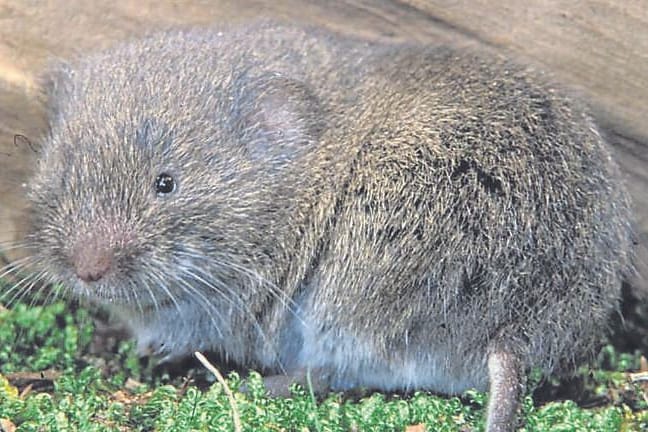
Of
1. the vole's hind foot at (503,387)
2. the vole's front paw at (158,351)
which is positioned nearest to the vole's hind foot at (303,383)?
the vole's front paw at (158,351)

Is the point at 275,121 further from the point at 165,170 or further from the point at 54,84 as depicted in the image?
the point at 54,84

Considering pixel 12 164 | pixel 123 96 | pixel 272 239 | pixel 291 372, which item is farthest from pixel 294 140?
pixel 12 164

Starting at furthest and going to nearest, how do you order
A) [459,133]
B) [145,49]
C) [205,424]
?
1. [145,49]
2. [459,133]
3. [205,424]

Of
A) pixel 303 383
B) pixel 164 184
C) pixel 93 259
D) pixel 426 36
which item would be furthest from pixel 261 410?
pixel 426 36

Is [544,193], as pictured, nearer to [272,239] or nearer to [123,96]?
[272,239]

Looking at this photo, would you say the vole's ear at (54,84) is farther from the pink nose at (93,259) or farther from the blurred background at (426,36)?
the pink nose at (93,259)

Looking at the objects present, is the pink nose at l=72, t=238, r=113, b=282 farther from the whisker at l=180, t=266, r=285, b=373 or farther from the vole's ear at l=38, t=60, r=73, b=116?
the vole's ear at l=38, t=60, r=73, b=116

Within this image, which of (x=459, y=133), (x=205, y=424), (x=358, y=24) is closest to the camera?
(x=205, y=424)
